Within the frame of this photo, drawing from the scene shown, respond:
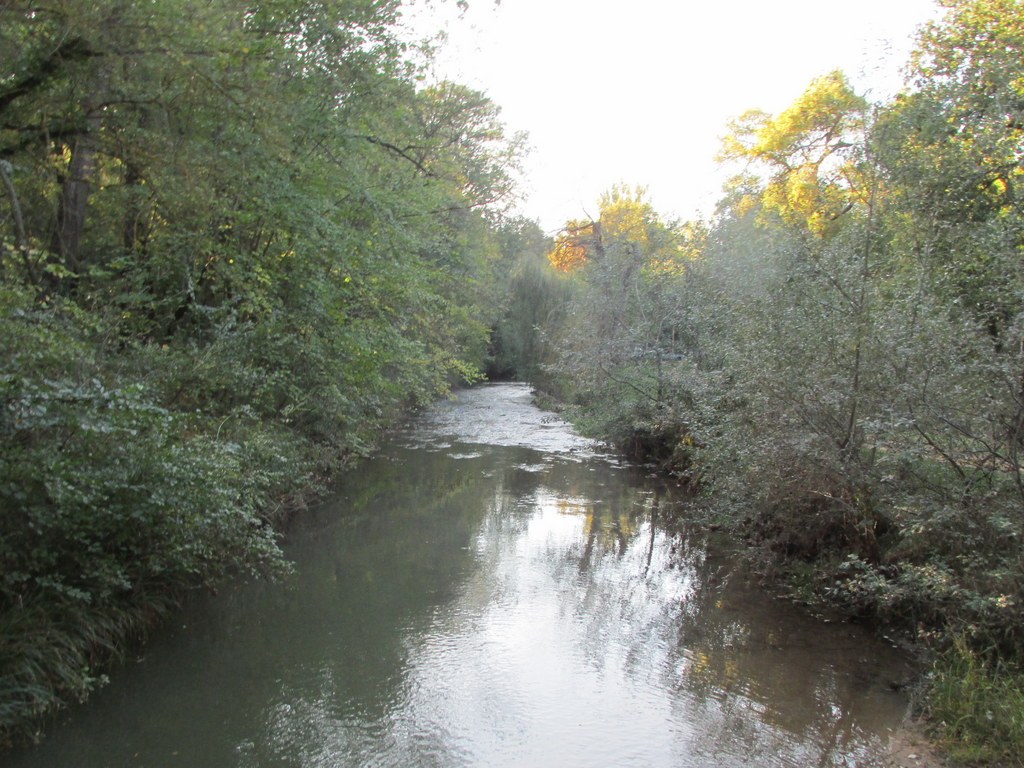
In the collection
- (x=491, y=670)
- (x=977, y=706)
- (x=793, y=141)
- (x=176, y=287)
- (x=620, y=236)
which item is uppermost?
(x=793, y=141)

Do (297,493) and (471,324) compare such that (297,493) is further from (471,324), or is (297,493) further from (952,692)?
(471,324)

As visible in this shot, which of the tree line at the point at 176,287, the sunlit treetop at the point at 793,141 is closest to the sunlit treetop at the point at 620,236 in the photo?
the sunlit treetop at the point at 793,141

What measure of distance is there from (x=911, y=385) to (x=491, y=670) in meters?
4.61

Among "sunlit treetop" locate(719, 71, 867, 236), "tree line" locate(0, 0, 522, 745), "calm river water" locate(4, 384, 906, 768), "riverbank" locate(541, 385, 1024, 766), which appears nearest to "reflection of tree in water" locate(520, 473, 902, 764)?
"calm river water" locate(4, 384, 906, 768)

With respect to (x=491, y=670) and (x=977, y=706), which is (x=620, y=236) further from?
(x=977, y=706)

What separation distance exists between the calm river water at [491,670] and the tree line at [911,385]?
809 millimetres

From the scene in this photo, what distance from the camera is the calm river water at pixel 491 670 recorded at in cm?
573

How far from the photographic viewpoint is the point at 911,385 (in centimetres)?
737

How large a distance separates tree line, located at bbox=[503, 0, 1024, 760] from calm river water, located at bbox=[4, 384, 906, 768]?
81cm

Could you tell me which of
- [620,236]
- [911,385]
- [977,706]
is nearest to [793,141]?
[620,236]

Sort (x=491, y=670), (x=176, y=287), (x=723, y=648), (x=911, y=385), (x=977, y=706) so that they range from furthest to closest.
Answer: (x=176, y=287), (x=723, y=648), (x=911, y=385), (x=491, y=670), (x=977, y=706)

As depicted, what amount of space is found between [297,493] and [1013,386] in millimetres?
9196

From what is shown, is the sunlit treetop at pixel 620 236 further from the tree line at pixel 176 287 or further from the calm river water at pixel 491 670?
the calm river water at pixel 491 670

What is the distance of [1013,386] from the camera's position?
641 centimetres
